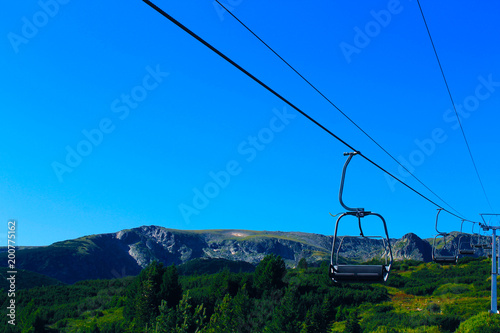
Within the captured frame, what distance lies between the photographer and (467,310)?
5878cm

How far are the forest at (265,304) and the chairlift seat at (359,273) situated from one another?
30.4 metres

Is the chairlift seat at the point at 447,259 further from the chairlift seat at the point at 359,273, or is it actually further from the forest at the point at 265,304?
the chairlift seat at the point at 359,273

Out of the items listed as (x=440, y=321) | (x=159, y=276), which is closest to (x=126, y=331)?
(x=159, y=276)

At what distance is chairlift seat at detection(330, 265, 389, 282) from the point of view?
1301cm

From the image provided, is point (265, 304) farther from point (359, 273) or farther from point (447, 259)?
point (359, 273)

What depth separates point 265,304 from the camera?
261 ft

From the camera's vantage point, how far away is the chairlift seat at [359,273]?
512 inches

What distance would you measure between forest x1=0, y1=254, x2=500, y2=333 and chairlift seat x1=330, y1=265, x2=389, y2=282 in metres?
30.4

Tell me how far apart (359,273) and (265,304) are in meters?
69.7

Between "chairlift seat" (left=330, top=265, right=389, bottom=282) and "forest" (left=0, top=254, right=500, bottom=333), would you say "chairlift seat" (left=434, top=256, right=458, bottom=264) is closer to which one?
"forest" (left=0, top=254, right=500, bottom=333)

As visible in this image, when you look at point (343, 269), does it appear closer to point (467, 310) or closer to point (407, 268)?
point (467, 310)

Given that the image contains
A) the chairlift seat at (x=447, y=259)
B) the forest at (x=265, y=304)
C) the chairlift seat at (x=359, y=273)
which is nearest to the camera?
the chairlift seat at (x=359, y=273)

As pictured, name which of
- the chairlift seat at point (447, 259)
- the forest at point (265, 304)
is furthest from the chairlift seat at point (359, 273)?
the forest at point (265, 304)

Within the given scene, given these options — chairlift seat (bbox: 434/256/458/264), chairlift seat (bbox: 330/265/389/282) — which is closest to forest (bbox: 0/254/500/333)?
chairlift seat (bbox: 434/256/458/264)
